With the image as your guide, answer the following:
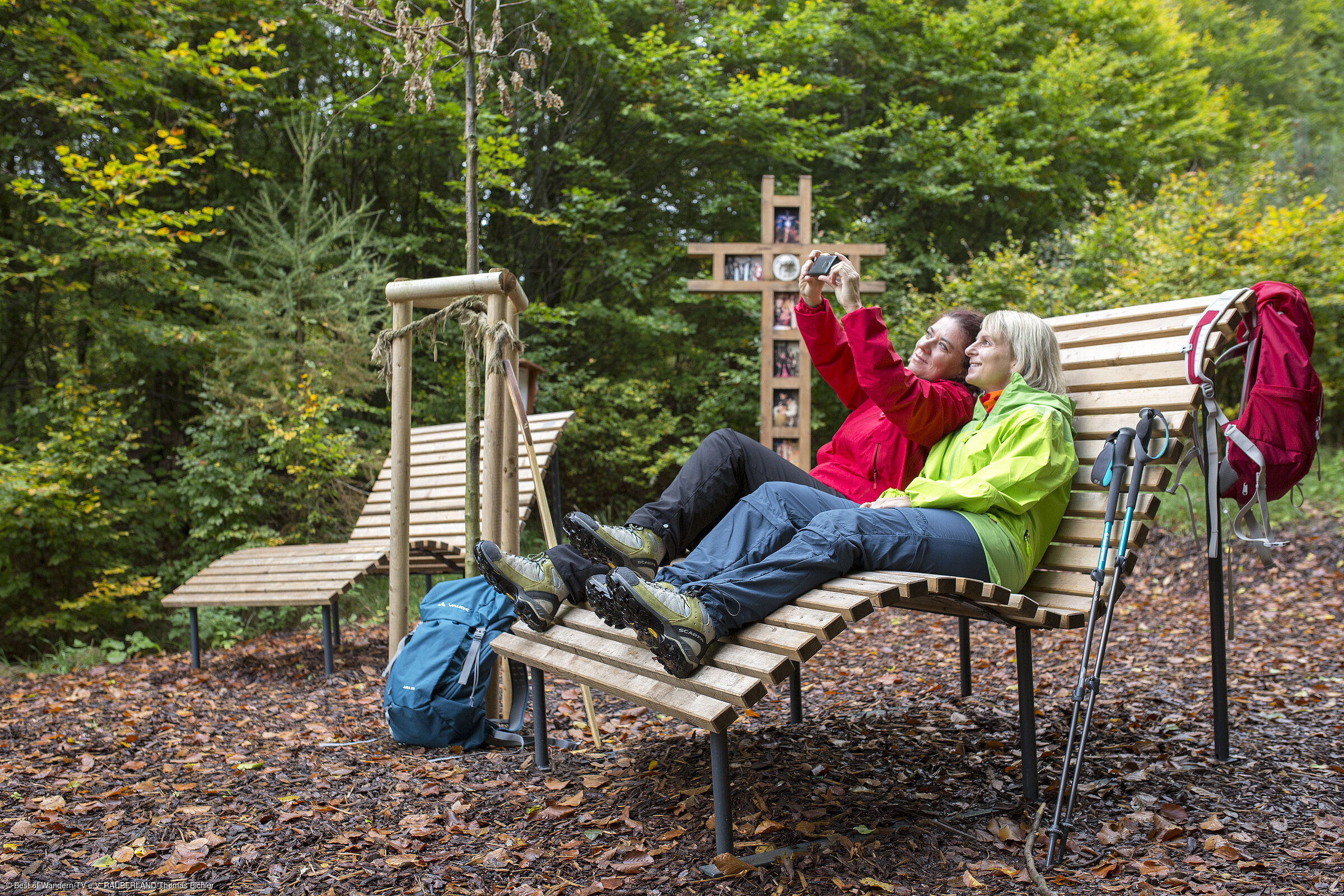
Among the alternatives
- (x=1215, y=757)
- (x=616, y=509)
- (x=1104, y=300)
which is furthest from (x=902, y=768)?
(x=616, y=509)

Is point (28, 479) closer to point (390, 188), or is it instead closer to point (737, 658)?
point (390, 188)

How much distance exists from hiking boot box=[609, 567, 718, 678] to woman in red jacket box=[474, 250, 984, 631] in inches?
5.9

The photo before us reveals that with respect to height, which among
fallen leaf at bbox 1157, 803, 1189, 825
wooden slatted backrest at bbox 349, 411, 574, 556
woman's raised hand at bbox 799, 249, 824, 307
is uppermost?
woman's raised hand at bbox 799, 249, 824, 307

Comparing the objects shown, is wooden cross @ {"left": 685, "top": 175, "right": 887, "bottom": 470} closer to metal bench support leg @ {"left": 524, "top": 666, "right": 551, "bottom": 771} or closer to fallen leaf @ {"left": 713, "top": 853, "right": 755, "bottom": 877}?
metal bench support leg @ {"left": 524, "top": 666, "right": 551, "bottom": 771}

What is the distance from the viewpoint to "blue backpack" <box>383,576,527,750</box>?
10.0 ft

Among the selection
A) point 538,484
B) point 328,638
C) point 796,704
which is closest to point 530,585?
point 538,484

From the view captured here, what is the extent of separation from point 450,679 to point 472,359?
47.2 inches

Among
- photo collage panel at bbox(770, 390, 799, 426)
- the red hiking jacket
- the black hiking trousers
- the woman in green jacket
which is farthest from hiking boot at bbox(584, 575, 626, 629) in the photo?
photo collage panel at bbox(770, 390, 799, 426)

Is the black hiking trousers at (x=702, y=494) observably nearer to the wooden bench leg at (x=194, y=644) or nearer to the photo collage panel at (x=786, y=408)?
the wooden bench leg at (x=194, y=644)

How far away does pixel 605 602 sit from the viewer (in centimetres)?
211

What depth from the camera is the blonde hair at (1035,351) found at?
2826mm

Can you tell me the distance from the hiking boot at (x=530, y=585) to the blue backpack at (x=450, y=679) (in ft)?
1.41

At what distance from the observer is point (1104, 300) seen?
28.6ft

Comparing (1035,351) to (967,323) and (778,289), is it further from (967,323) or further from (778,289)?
(778,289)
